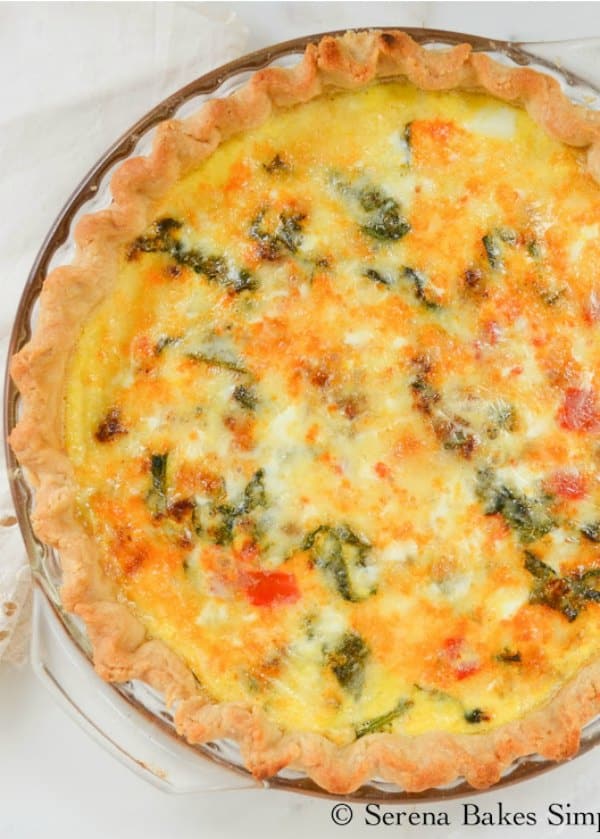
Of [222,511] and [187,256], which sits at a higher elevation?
[187,256]

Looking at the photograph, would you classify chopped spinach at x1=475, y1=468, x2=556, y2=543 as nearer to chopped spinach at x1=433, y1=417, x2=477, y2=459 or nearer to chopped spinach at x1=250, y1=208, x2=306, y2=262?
chopped spinach at x1=433, y1=417, x2=477, y2=459

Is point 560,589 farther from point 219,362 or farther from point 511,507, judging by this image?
point 219,362

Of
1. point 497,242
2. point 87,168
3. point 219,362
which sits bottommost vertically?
point 219,362

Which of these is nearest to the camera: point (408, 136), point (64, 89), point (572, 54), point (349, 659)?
point (349, 659)

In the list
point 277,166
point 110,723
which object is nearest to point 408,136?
point 277,166

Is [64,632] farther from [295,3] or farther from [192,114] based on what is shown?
[295,3]

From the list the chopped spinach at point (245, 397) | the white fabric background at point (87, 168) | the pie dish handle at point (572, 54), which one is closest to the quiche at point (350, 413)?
the chopped spinach at point (245, 397)

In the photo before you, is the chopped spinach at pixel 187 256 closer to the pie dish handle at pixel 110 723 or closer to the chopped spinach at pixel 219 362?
the chopped spinach at pixel 219 362

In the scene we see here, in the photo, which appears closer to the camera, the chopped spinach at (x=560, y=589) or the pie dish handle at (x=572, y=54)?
the chopped spinach at (x=560, y=589)
